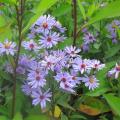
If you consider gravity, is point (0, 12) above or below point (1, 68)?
above

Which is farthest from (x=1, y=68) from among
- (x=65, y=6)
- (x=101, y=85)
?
(x=65, y=6)

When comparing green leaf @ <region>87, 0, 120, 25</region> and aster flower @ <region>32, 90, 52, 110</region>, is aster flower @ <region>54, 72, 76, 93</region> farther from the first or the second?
green leaf @ <region>87, 0, 120, 25</region>

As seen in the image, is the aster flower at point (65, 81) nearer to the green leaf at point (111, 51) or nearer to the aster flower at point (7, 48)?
the aster flower at point (7, 48)

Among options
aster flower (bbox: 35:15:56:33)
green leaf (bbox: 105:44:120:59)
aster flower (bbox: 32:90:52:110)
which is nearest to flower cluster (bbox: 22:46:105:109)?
aster flower (bbox: 32:90:52:110)

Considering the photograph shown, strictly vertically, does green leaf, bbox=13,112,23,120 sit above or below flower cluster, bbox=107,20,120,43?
below

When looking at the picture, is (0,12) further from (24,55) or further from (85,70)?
(85,70)
